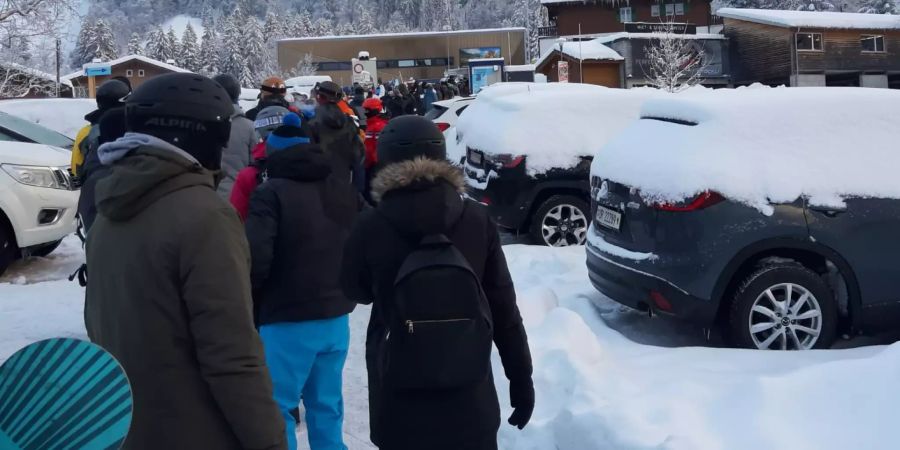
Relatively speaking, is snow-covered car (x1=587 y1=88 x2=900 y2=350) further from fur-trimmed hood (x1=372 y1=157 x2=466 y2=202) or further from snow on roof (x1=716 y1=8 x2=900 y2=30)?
snow on roof (x1=716 y1=8 x2=900 y2=30)

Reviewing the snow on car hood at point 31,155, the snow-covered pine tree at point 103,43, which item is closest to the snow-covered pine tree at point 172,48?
the snow-covered pine tree at point 103,43

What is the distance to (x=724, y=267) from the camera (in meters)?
5.36

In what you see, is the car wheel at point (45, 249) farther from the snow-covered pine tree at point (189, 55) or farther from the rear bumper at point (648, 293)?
→ the snow-covered pine tree at point (189, 55)

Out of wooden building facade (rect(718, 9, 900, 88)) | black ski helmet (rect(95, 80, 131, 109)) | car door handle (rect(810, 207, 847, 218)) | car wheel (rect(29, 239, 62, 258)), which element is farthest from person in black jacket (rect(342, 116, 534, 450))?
wooden building facade (rect(718, 9, 900, 88))

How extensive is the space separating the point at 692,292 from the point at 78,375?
4287mm

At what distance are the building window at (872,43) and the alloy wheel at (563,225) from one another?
42.6 m

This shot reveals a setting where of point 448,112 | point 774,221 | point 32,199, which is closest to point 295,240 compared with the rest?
point 774,221

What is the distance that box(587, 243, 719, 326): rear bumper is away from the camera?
17.8 feet

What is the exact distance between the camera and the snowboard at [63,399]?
183cm

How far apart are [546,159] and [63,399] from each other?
748 cm

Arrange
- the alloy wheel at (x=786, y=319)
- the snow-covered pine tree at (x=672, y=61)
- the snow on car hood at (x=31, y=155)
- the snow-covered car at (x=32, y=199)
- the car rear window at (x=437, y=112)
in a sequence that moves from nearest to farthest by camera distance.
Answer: the alloy wheel at (x=786, y=319), the snow-covered car at (x=32, y=199), the snow on car hood at (x=31, y=155), the car rear window at (x=437, y=112), the snow-covered pine tree at (x=672, y=61)

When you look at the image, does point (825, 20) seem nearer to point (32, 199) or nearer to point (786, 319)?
point (786, 319)

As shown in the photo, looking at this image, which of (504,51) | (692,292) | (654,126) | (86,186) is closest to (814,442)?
(692,292)

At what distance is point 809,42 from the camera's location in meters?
44.5
